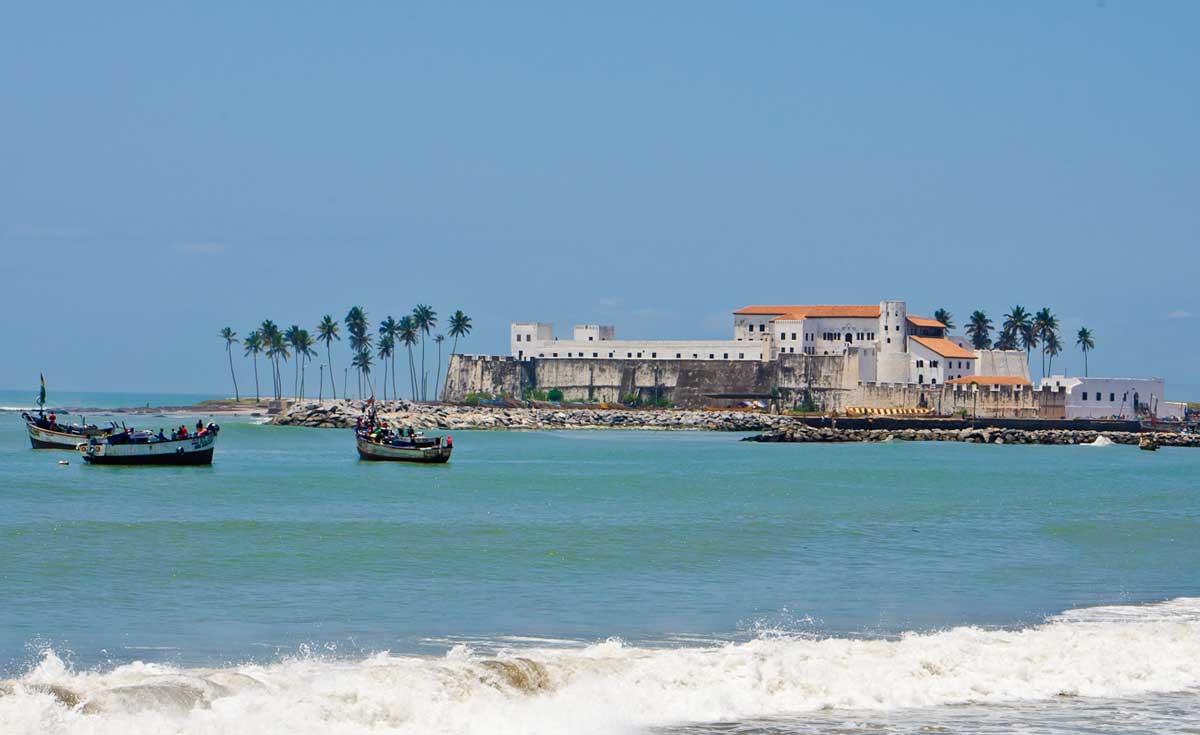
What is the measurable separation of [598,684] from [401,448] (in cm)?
4079

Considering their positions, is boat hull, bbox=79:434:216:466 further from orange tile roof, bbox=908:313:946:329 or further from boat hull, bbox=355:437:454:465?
orange tile roof, bbox=908:313:946:329

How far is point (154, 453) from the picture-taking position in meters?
50.0

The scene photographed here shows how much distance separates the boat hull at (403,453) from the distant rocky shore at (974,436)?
112ft

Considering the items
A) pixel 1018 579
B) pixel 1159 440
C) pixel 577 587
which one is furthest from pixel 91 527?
pixel 1159 440

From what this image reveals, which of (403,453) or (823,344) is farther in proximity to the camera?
(823,344)

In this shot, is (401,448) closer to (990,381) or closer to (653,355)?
(990,381)

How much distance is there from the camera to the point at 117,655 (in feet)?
51.9

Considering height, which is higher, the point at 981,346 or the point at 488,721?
the point at 981,346

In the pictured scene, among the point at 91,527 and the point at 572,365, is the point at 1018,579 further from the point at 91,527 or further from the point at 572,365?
the point at 572,365

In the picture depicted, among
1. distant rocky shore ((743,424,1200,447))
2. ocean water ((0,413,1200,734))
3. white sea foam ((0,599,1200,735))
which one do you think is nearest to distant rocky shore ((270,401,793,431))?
distant rocky shore ((743,424,1200,447))

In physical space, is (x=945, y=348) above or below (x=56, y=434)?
above

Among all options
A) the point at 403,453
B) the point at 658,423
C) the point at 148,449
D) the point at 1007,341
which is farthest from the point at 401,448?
the point at 1007,341

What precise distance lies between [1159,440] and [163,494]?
64.9 meters

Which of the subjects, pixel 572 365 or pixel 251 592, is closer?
pixel 251 592
